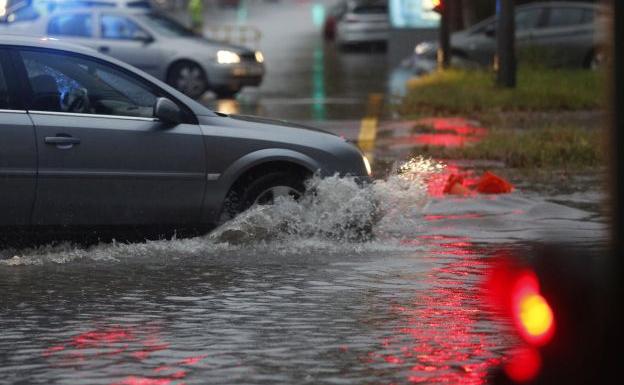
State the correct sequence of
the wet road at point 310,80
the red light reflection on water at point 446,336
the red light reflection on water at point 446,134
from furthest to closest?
1. the wet road at point 310,80
2. the red light reflection on water at point 446,134
3. the red light reflection on water at point 446,336

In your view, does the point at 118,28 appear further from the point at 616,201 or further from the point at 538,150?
the point at 616,201

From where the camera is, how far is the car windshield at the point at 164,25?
2747cm

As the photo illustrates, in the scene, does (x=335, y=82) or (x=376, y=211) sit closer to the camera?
(x=376, y=211)

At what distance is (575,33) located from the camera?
30.7 meters

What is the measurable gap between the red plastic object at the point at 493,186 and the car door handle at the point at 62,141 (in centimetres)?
480

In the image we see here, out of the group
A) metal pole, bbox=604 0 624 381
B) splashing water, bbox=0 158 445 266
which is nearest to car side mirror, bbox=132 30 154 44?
splashing water, bbox=0 158 445 266

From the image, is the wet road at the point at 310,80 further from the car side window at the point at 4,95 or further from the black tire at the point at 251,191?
the car side window at the point at 4,95

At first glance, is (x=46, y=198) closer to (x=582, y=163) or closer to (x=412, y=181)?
(x=412, y=181)

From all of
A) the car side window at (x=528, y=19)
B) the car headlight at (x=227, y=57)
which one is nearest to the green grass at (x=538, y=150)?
the car headlight at (x=227, y=57)

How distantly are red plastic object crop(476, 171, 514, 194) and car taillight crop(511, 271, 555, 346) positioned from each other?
7.08 meters

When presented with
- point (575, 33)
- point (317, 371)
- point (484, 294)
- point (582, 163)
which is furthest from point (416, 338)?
point (575, 33)

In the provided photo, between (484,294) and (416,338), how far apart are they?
57.0 inches

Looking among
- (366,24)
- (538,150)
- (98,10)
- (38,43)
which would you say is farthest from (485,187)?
(366,24)

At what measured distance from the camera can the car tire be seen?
2695cm
